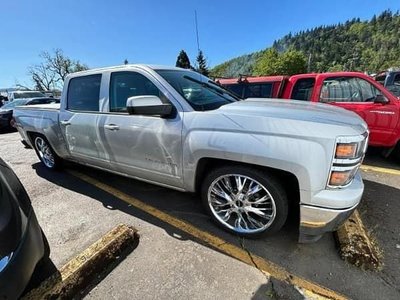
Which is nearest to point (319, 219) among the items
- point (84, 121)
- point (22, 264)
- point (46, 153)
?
point (22, 264)

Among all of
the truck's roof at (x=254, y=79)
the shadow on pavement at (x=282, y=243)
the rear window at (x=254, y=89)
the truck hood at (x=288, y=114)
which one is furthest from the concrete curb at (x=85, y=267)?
the truck's roof at (x=254, y=79)

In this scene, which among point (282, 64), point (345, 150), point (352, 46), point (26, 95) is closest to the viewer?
point (345, 150)

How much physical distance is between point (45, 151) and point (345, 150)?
16.1 ft

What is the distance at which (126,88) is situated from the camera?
3205 millimetres

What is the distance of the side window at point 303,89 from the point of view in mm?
5414

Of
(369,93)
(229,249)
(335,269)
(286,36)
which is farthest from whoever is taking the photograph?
(286,36)

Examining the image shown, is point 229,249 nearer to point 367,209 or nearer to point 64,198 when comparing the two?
point 367,209

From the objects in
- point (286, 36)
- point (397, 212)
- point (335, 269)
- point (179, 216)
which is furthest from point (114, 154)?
point (286, 36)

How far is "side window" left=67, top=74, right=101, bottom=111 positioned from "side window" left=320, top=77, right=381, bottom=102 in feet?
14.1

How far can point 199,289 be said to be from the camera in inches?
83.3

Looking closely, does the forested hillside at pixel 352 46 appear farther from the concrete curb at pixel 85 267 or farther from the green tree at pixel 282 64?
the concrete curb at pixel 85 267

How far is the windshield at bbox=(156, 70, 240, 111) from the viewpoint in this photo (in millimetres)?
2799

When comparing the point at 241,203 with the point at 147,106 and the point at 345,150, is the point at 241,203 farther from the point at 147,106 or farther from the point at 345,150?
the point at 147,106

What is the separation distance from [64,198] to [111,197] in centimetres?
73
